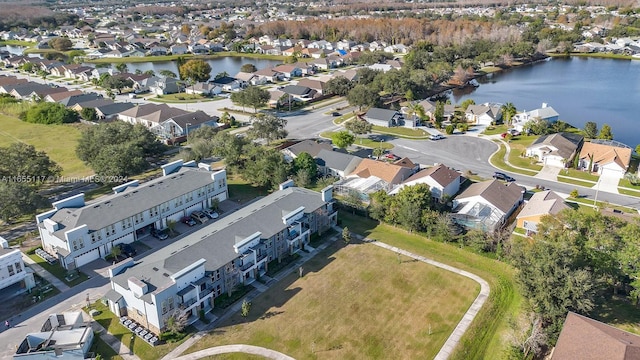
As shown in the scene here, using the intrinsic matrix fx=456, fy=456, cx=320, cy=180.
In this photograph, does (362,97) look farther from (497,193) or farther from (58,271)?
(58,271)

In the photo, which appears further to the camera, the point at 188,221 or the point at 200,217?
the point at 200,217

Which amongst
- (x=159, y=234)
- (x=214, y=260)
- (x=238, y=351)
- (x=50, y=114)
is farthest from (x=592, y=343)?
(x=50, y=114)

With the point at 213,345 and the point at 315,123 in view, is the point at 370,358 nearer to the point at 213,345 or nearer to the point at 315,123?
the point at 213,345

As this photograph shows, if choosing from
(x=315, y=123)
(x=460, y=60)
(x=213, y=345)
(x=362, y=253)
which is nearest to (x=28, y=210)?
(x=213, y=345)

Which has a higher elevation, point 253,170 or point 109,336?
point 253,170

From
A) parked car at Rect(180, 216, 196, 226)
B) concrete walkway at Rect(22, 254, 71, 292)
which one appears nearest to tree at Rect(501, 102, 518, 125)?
parked car at Rect(180, 216, 196, 226)

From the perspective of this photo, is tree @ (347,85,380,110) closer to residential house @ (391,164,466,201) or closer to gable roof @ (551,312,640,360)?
residential house @ (391,164,466,201)

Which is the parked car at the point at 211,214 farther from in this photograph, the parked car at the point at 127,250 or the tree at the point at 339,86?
the tree at the point at 339,86
